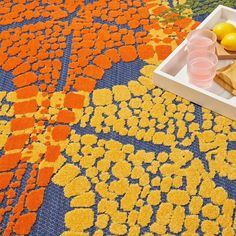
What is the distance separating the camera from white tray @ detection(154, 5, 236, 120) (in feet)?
4.13

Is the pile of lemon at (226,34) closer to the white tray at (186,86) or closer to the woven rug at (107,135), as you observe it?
the white tray at (186,86)

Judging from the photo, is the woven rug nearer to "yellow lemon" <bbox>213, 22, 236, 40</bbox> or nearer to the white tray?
the white tray

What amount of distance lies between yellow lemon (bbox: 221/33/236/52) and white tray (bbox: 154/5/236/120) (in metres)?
0.05

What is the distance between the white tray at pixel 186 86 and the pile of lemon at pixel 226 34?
0.05 m

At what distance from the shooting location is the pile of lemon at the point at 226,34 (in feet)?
4.60

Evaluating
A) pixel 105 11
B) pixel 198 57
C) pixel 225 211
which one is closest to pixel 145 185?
pixel 225 211

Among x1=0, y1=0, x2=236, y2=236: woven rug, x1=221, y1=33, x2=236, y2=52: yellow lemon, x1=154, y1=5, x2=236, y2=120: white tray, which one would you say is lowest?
x1=0, y1=0, x2=236, y2=236: woven rug

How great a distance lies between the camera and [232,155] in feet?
3.88

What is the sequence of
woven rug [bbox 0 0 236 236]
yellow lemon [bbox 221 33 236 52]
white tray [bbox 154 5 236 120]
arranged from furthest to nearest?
1. yellow lemon [bbox 221 33 236 52]
2. white tray [bbox 154 5 236 120]
3. woven rug [bbox 0 0 236 236]

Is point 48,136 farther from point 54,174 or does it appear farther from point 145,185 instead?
point 145,185

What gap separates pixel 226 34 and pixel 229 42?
63 millimetres

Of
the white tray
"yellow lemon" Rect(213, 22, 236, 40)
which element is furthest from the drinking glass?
"yellow lemon" Rect(213, 22, 236, 40)

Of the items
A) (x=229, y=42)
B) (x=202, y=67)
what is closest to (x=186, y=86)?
(x=202, y=67)

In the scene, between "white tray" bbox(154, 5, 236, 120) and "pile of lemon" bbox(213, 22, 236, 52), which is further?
"pile of lemon" bbox(213, 22, 236, 52)
